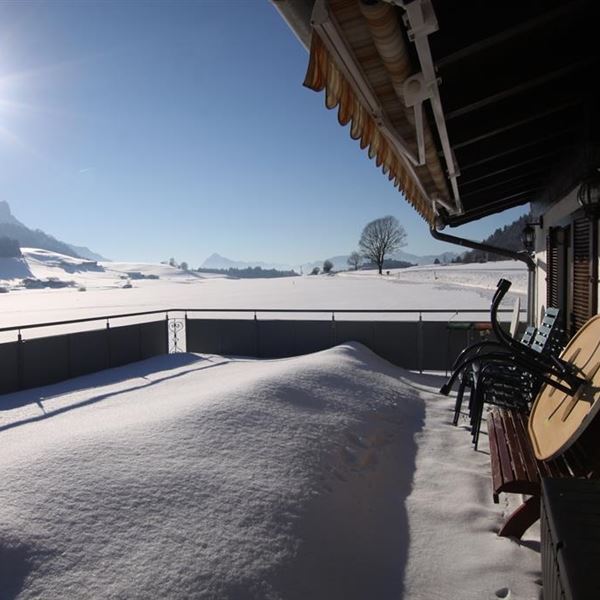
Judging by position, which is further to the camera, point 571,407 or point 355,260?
point 355,260

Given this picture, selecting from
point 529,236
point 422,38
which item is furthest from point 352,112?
point 529,236

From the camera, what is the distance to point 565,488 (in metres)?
1.79

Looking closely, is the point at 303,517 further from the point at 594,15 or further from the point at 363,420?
the point at 594,15

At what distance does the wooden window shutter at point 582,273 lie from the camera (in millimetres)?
4316

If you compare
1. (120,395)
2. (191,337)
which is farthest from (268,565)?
(191,337)

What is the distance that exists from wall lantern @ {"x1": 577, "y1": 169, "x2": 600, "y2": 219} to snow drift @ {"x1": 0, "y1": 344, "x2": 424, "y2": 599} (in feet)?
8.86

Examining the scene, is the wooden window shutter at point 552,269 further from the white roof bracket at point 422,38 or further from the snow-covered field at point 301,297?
the white roof bracket at point 422,38

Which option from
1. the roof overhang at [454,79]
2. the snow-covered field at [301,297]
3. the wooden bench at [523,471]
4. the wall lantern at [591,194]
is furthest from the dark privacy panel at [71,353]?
the wall lantern at [591,194]

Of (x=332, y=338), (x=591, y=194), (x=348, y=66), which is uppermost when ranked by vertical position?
(x=348, y=66)

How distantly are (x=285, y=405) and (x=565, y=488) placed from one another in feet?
9.30

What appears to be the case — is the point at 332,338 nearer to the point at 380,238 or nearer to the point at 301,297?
the point at 301,297

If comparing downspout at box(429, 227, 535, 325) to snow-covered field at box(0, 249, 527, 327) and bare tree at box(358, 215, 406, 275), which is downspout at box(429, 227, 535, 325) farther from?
bare tree at box(358, 215, 406, 275)

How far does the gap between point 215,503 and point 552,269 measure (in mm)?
5666

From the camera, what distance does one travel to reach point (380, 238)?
60500 mm
